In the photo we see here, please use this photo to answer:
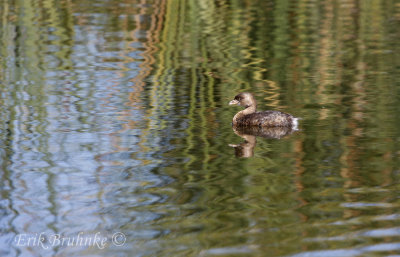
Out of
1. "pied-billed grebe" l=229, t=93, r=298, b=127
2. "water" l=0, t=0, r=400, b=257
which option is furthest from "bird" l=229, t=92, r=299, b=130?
"water" l=0, t=0, r=400, b=257

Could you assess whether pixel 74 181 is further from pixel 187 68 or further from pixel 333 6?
pixel 333 6

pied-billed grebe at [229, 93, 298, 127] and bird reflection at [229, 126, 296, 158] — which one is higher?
pied-billed grebe at [229, 93, 298, 127]

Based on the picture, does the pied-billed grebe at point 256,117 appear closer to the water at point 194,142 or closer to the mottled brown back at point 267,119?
the mottled brown back at point 267,119

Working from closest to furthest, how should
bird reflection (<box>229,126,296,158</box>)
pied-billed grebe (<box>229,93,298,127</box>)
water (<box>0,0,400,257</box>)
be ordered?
water (<box>0,0,400,257</box>)
bird reflection (<box>229,126,296,158</box>)
pied-billed grebe (<box>229,93,298,127</box>)

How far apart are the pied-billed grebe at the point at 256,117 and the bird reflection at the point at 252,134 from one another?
0.18ft

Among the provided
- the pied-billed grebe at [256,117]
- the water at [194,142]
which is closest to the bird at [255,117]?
the pied-billed grebe at [256,117]

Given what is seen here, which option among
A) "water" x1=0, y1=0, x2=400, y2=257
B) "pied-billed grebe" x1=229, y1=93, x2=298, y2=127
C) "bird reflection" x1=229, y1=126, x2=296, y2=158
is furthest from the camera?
"pied-billed grebe" x1=229, y1=93, x2=298, y2=127

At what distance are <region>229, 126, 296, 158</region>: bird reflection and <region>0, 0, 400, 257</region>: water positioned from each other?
1.8 inches

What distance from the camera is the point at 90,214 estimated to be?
5.95 meters

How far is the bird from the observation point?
28.8 feet

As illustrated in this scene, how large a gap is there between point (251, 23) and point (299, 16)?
5.41 ft

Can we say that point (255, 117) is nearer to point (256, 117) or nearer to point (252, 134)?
point (256, 117)

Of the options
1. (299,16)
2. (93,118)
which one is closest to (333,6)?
(299,16)

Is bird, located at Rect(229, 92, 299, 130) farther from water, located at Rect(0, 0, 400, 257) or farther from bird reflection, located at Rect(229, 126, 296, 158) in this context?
water, located at Rect(0, 0, 400, 257)
